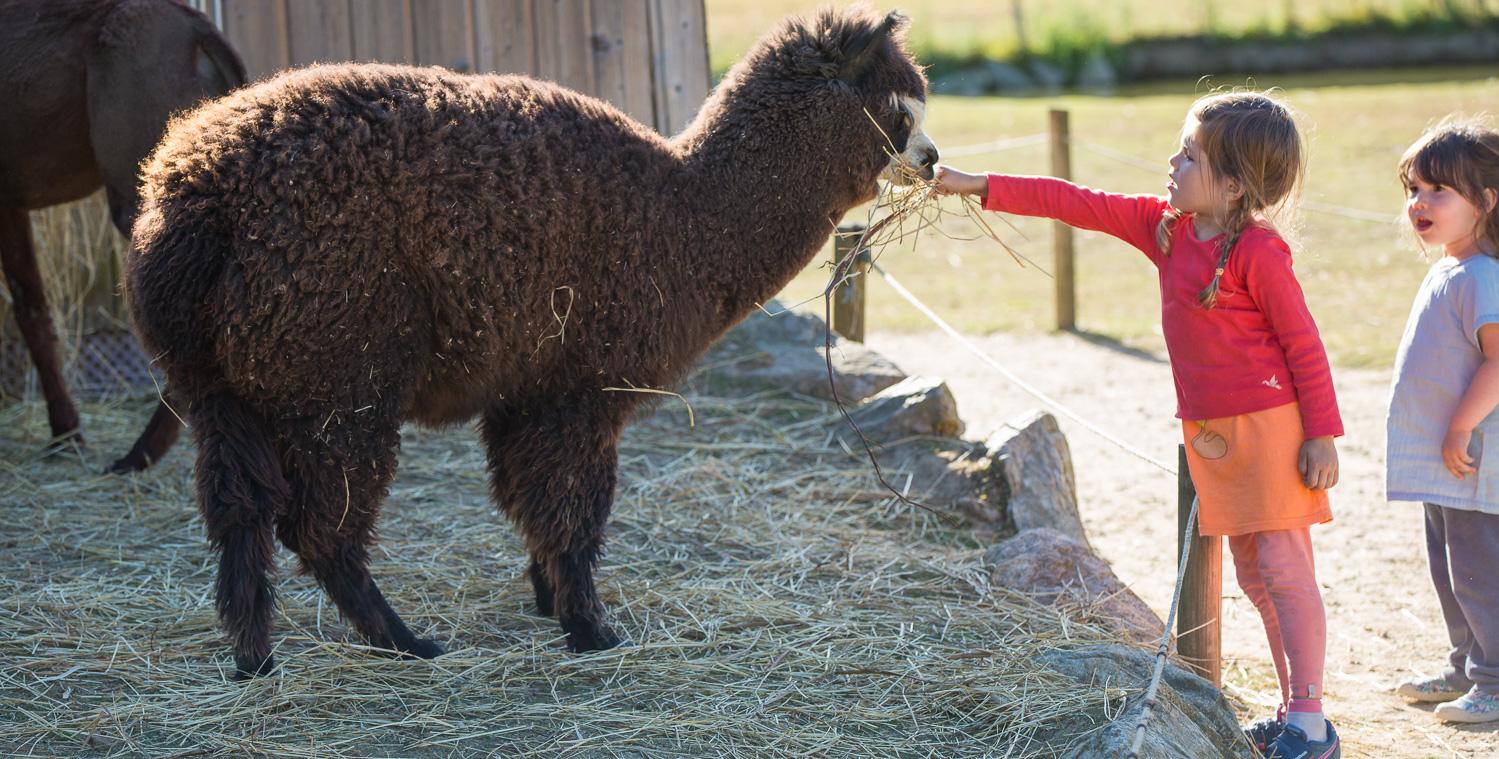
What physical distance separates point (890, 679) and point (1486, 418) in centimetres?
199

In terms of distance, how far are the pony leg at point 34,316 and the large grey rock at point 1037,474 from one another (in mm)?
3917

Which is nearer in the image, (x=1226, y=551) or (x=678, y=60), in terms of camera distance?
(x=1226, y=551)

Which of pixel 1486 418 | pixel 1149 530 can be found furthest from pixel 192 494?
pixel 1486 418

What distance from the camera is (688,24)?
6.79m

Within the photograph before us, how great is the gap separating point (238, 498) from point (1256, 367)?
2628 mm

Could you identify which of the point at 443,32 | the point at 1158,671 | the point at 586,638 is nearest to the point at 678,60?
the point at 443,32

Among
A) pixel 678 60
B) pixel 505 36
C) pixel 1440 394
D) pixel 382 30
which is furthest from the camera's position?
pixel 678 60

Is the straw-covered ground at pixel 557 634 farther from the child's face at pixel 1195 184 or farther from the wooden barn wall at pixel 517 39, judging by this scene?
the wooden barn wall at pixel 517 39

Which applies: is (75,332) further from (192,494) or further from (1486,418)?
(1486,418)

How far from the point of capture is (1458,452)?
12.4 ft

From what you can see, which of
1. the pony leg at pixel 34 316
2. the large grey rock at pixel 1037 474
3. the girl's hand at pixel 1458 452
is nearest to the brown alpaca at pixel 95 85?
the pony leg at pixel 34 316

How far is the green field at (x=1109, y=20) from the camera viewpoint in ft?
77.5

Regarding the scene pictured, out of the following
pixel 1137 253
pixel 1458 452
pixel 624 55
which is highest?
pixel 624 55

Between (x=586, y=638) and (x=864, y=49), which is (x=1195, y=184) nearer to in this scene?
(x=864, y=49)
